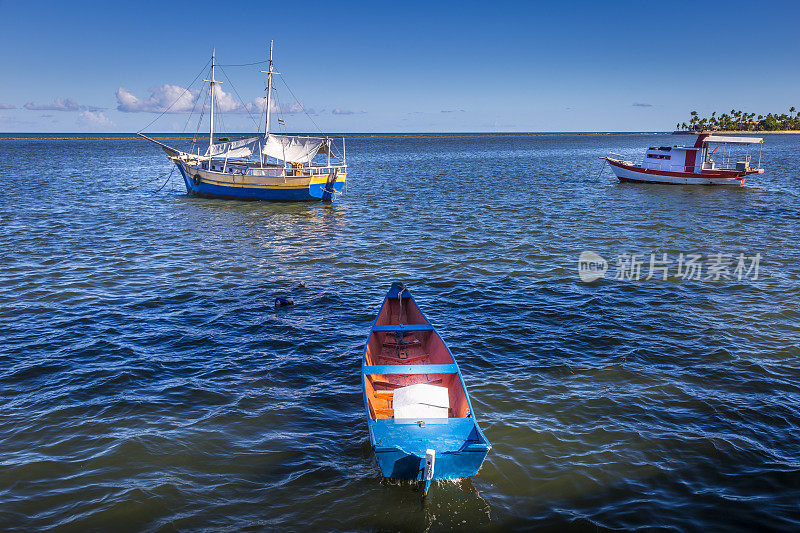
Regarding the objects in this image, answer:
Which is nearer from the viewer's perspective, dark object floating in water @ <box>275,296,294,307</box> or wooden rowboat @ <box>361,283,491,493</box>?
wooden rowboat @ <box>361,283,491,493</box>

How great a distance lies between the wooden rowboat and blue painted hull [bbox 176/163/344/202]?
3067cm

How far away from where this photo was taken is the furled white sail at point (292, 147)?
44938 mm

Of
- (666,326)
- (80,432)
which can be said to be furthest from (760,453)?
(80,432)

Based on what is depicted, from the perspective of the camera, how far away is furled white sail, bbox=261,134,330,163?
44.9m

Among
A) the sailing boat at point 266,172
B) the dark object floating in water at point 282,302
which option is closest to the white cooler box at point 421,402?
the dark object floating in water at point 282,302

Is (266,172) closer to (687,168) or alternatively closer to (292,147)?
(292,147)

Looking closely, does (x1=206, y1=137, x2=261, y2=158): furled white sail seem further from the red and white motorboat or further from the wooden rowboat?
the red and white motorboat

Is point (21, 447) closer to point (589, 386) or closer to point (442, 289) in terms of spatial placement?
point (589, 386)

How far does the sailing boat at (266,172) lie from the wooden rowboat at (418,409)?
1213 inches

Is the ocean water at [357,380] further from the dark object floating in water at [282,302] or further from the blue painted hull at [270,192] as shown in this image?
the blue painted hull at [270,192]

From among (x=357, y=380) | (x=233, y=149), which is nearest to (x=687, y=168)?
(x=233, y=149)

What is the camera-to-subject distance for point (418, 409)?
34.2 feet

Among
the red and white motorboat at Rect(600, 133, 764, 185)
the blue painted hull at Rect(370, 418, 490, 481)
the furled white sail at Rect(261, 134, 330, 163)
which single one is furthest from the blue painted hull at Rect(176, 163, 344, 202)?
the blue painted hull at Rect(370, 418, 490, 481)

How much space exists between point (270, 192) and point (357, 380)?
33309 mm
